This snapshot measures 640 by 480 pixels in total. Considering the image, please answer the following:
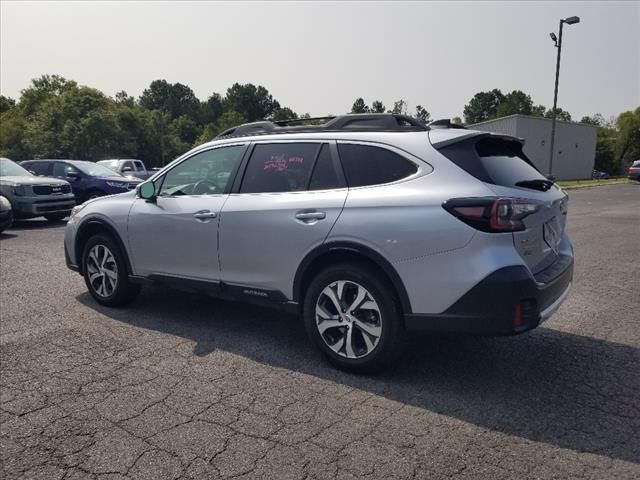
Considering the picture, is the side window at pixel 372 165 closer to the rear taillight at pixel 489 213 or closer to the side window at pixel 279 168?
the side window at pixel 279 168

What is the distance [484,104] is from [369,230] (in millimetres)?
124542

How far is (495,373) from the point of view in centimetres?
371

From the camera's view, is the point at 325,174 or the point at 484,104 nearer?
the point at 325,174

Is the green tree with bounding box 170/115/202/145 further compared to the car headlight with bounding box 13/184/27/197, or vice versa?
the green tree with bounding box 170/115/202/145

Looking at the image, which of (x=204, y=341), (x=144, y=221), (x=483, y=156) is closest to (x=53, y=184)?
(x=144, y=221)

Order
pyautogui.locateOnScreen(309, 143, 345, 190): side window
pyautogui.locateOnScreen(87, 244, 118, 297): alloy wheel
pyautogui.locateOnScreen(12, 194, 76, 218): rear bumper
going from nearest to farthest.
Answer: pyautogui.locateOnScreen(309, 143, 345, 190): side window → pyautogui.locateOnScreen(87, 244, 118, 297): alloy wheel → pyautogui.locateOnScreen(12, 194, 76, 218): rear bumper

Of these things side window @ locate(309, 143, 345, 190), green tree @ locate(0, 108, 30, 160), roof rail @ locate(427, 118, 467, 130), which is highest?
green tree @ locate(0, 108, 30, 160)

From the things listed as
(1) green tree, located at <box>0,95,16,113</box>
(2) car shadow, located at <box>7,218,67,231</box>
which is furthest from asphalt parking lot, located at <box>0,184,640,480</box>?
(1) green tree, located at <box>0,95,16,113</box>

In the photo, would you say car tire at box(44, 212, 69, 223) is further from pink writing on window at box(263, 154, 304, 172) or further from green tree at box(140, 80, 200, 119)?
green tree at box(140, 80, 200, 119)

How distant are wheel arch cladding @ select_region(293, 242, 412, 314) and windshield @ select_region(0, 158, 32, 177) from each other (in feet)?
40.7

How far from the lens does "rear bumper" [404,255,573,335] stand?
3100 millimetres

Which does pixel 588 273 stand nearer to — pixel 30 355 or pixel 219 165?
pixel 219 165

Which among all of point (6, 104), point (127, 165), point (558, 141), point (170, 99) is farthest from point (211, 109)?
point (127, 165)

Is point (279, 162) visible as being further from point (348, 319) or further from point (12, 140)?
point (12, 140)
